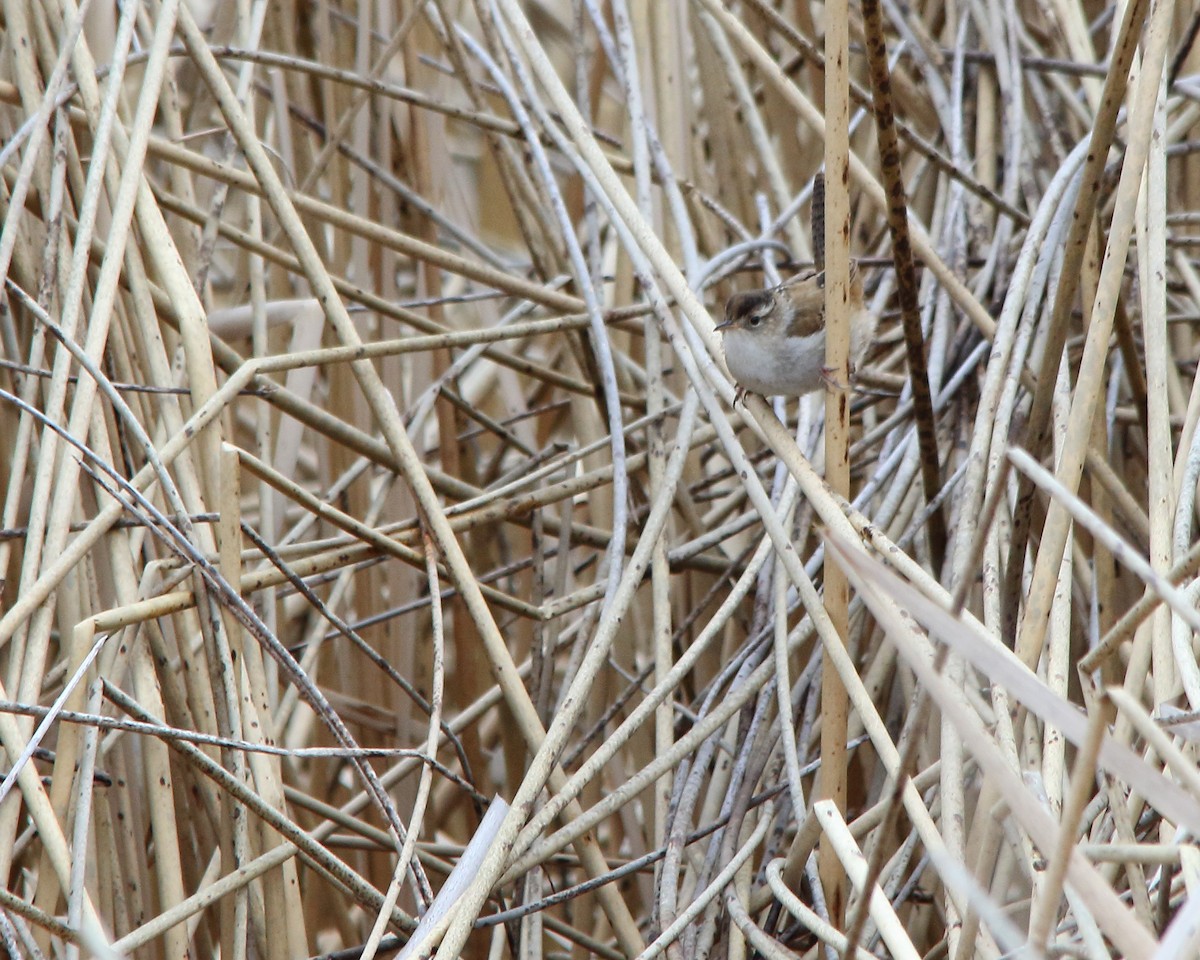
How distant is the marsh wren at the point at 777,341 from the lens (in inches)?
91.7

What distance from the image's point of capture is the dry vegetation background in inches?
61.2

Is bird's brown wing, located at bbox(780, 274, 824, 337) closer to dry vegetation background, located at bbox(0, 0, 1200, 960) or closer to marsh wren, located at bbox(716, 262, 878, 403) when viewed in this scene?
marsh wren, located at bbox(716, 262, 878, 403)

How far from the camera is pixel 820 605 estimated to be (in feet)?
5.61

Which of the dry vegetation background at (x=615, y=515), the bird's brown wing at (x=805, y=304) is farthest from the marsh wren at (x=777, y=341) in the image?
→ the dry vegetation background at (x=615, y=515)

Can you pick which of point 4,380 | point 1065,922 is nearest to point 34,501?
point 4,380

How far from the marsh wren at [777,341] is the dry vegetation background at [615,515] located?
4.9 inches

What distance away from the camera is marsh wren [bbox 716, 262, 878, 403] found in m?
2.33

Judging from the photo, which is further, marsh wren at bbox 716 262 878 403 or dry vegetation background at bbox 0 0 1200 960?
marsh wren at bbox 716 262 878 403

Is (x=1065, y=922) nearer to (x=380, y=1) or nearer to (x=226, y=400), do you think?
(x=226, y=400)

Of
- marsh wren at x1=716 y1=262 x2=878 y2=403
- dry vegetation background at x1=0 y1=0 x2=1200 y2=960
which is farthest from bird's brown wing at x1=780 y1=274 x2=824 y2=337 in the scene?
dry vegetation background at x1=0 y1=0 x2=1200 y2=960

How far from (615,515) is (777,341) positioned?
1.56 ft

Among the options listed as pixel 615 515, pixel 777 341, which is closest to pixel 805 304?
pixel 777 341

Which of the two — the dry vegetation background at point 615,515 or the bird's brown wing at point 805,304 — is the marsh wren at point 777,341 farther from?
the dry vegetation background at point 615,515

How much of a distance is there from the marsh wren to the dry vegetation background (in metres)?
0.12
